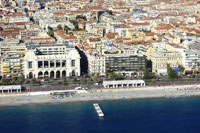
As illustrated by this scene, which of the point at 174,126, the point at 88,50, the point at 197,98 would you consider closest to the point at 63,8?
the point at 88,50

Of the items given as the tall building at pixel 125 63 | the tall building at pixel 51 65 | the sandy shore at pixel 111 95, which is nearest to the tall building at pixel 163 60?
the tall building at pixel 125 63

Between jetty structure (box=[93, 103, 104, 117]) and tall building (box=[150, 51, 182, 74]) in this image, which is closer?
jetty structure (box=[93, 103, 104, 117])

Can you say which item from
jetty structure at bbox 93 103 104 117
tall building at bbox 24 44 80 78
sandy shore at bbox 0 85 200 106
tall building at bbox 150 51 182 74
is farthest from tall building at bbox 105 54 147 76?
jetty structure at bbox 93 103 104 117

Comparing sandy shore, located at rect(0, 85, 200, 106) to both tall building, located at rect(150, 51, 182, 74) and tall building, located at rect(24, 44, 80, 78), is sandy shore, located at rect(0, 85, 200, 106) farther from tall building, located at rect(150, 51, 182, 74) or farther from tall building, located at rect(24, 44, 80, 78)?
tall building, located at rect(150, 51, 182, 74)

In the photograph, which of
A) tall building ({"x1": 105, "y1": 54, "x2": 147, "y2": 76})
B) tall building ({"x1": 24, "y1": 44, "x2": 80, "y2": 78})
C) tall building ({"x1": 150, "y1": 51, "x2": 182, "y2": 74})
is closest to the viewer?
tall building ({"x1": 24, "y1": 44, "x2": 80, "y2": 78})

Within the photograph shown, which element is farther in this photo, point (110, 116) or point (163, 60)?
point (163, 60)

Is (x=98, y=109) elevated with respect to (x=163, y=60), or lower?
lower

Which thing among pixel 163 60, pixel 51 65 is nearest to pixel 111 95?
pixel 51 65

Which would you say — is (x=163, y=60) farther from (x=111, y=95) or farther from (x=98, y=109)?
(x=98, y=109)

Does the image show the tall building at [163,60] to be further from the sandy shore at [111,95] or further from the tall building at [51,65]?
the tall building at [51,65]
